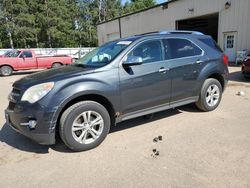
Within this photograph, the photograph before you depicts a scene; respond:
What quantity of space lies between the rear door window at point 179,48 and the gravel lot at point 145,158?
1378 millimetres

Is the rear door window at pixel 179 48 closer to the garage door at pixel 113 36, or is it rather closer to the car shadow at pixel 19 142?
the car shadow at pixel 19 142

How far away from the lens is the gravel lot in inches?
120

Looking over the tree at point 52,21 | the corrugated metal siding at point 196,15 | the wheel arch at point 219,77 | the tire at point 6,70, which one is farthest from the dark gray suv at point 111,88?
the tree at point 52,21

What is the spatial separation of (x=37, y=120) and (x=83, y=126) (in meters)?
0.71

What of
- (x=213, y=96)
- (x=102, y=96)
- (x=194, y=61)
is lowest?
(x=213, y=96)

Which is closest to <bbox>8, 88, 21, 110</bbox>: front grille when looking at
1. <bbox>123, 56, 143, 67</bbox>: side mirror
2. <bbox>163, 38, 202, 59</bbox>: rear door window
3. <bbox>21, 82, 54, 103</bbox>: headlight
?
<bbox>21, 82, 54, 103</bbox>: headlight

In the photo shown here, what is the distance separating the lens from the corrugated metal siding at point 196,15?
15.4m

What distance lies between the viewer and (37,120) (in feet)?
11.6

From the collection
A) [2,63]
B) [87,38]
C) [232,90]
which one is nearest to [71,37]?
[87,38]

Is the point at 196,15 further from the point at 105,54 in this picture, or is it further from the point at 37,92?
the point at 37,92

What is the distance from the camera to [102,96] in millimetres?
3943

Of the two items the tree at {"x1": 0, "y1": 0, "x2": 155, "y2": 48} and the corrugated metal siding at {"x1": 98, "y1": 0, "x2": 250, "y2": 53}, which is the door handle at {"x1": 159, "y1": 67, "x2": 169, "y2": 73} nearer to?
the corrugated metal siding at {"x1": 98, "y1": 0, "x2": 250, "y2": 53}

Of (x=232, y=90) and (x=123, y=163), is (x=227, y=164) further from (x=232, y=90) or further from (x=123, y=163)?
(x=232, y=90)

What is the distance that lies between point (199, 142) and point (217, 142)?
0.96ft
